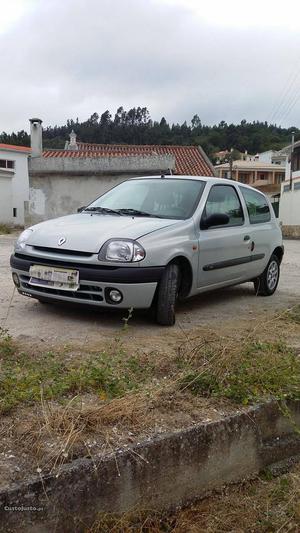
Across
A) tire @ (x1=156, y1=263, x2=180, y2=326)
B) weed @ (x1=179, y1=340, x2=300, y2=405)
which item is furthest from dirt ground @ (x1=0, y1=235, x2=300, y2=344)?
weed @ (x1=179, y1=340, x2=300, y2=405)

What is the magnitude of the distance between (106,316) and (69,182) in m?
14.3

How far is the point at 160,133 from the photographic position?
73.4 m

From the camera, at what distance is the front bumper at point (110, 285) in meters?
4.12

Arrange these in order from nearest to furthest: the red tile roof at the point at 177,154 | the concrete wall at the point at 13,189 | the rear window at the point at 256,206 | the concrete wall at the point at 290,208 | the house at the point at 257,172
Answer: the rear window at the point at 256,206 < the red tile roof at the point at 177,154 < the concrete wall at the point at 290,208 < the concrete wall at the point at 13,189 < the house at the point at 257,172

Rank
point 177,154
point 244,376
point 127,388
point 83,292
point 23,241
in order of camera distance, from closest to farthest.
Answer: point 127,388, point 244,376, point 83,292, point 23,241, point 177,154

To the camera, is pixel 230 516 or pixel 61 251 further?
pixel 61 251

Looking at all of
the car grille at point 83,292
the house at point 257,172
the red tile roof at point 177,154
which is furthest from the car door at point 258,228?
the house at point 257,172

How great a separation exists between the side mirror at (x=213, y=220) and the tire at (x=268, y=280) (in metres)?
1.50

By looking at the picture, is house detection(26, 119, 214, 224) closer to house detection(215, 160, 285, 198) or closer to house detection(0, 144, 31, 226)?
house detection(0, 144, 31, 226)

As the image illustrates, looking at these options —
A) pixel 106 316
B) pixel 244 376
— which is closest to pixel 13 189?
pixel 106 316

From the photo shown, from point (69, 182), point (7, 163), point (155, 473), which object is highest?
point (7, 163)

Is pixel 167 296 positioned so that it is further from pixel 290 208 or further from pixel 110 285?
pixel 290 208

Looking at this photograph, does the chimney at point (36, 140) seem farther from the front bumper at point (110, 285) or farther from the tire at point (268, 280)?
the front bumper at point (110, 285)

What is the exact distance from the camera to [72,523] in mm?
2160
